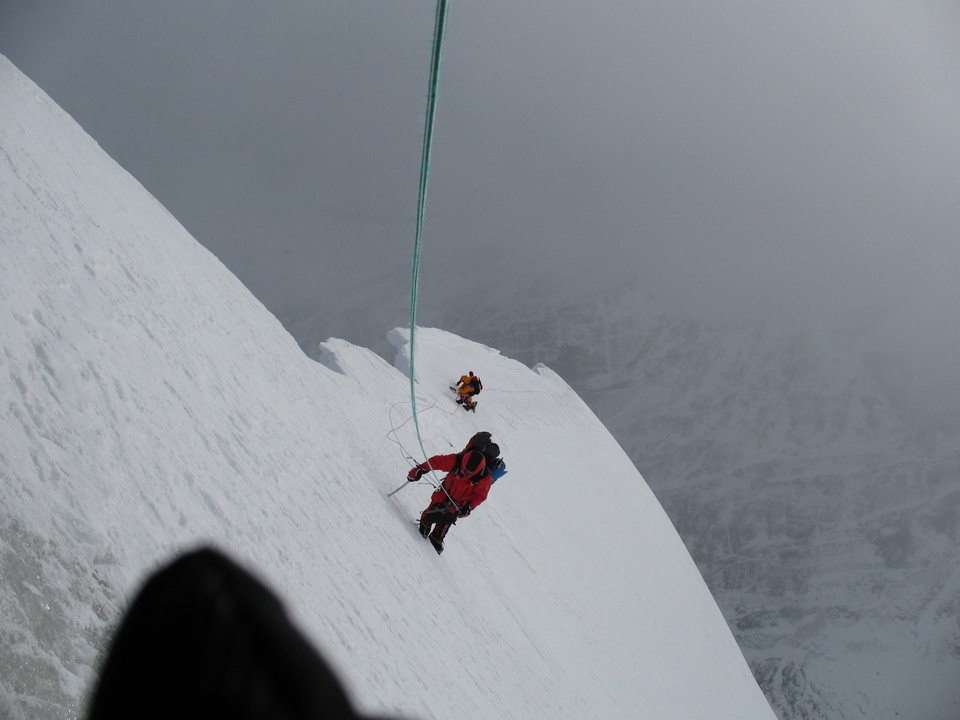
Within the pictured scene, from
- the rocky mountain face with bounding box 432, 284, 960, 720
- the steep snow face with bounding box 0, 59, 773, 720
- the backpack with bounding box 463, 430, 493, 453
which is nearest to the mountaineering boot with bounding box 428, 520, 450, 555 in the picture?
the steep snow face with bounding box 0, 59, 773, 720

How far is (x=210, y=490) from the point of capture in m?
2.82

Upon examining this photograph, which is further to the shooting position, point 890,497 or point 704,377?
point 704,377

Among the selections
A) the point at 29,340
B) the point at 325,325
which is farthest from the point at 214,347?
the point at 325,325

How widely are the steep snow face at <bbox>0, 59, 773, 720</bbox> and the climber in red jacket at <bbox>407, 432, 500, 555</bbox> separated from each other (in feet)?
0.75

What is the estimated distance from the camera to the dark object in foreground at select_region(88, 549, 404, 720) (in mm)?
476

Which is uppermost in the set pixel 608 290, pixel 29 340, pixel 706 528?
pixel 608 290

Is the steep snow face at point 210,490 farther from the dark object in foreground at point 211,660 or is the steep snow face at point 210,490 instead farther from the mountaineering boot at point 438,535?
the dark object in foreground at point 211,660

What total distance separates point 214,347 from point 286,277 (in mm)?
38530

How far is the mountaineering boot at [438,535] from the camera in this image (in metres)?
4.85

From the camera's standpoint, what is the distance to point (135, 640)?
513mm

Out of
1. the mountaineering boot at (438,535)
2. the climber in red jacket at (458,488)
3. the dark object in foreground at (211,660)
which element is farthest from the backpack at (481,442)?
the dark object in foreground at (211,660)

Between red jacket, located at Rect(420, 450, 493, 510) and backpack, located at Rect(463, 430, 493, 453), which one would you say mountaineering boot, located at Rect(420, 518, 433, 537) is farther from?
backpack, located at Rect(463, 430, 493, 453)

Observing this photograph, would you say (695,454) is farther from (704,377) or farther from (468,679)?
(468,679)

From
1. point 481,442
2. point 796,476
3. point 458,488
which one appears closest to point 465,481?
point 458,488
